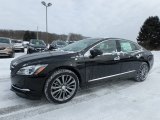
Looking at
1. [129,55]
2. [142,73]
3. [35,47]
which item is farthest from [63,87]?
[35,47]

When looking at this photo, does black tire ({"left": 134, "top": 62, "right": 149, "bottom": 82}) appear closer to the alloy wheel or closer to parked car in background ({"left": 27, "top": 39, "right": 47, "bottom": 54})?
the alloy wheel

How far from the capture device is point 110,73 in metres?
5.04

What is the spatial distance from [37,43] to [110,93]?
41.6ft

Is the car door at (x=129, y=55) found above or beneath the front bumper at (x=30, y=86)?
above

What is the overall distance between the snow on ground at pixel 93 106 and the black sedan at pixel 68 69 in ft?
0.90

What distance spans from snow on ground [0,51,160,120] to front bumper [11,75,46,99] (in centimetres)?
28

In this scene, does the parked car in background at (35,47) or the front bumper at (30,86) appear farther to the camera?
the parked car in background at (35,47)

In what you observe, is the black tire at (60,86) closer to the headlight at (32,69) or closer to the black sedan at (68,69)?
the black sedan at (68,69)

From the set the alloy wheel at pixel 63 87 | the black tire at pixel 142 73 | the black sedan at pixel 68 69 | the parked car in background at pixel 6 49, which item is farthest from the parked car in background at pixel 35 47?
the alloy wheel at pixel 63 87

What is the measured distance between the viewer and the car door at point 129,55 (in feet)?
17.7

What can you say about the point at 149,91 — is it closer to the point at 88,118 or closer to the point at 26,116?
the point at 88,118

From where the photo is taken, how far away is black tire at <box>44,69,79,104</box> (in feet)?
13.0

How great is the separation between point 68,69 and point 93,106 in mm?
966

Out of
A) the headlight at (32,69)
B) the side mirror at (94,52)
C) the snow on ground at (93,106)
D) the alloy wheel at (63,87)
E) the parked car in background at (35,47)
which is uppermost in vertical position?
the parked car in background at (35,47)
